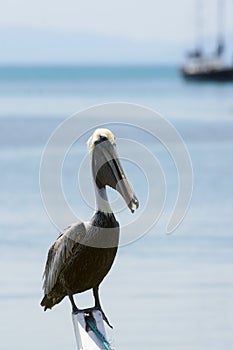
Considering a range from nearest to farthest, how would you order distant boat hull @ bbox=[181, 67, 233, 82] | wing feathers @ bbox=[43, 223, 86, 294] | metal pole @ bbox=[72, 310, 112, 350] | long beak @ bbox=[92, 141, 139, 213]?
metal pole @ bbox=[72, 310, 112, 350] → long beak @ bbox=[92, 141, 139, 213] → wing feathers @ bbox=[43, 223, 86, 294] → distant boat hull @ bbox=[181, 67, 233, 82]

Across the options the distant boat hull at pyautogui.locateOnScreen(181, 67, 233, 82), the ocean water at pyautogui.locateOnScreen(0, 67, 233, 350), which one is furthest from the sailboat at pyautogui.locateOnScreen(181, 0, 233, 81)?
the ocean water at pyautogui.locateOnScreen(0, 67, 233, 350)

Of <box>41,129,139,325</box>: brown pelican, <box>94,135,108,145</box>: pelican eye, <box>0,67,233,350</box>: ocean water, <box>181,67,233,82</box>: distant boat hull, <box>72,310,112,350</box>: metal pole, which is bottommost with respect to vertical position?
<box>72,310,112,350</box>: metal pole

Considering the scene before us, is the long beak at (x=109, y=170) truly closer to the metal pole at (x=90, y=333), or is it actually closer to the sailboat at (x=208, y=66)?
the metal pole at (x=90, y=333)

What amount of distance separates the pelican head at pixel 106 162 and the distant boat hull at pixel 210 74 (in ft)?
222

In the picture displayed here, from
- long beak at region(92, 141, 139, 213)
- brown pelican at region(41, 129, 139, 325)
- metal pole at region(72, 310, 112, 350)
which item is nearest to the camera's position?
metal pole at region(72, 310, 112, 350)

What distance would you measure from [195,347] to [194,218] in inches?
186

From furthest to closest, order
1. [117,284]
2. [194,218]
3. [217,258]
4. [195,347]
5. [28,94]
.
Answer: [28,94], [194,218], [217,258], [117,284], [195,347]

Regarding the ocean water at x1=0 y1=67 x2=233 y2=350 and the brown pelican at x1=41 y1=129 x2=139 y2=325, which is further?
the ocean water at x1=0 y1=67 x2=233 y2=350

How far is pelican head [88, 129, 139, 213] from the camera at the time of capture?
19.4ft

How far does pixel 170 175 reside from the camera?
17.1 m

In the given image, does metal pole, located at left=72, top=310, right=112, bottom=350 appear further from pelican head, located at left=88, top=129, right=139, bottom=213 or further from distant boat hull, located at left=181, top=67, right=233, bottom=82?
distant boat hull, located at left=181, top=67, right=233, bottom=82

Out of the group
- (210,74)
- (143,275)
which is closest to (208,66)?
(210,74)

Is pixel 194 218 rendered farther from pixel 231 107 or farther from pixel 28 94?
pixel 28 94

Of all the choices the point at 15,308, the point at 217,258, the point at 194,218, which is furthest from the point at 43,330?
the point at 194,218
